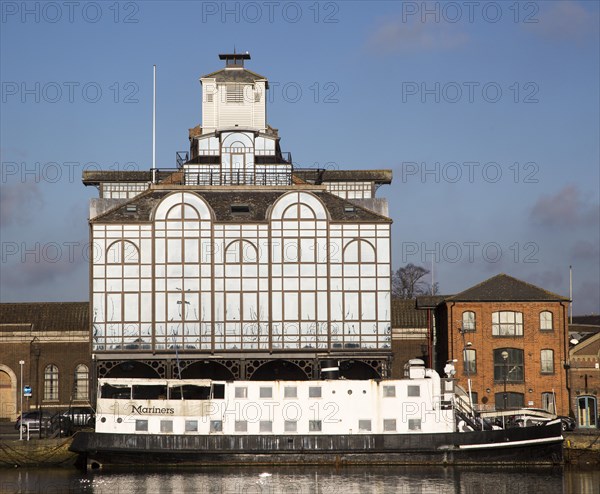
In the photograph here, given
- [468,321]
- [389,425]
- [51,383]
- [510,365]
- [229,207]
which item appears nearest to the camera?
[389,425]

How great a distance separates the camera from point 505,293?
78.1 meters

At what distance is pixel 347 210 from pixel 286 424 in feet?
53.3

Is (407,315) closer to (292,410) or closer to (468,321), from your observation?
(468,321)

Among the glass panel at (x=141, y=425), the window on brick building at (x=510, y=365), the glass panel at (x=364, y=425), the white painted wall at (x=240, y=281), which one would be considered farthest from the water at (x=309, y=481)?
the window on brick building at (x=510, y=365)

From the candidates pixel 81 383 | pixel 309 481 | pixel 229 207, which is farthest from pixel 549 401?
pixel 81 383

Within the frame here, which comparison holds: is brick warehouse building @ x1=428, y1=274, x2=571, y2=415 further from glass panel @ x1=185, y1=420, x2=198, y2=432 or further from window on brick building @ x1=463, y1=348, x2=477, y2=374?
glass panel @ x1=185, y1=420, x2=198, y2=432

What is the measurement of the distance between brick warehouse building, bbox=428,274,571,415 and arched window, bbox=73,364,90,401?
2359 centimetres

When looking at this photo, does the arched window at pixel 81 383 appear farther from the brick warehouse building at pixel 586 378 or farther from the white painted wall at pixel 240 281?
the brick warehouse building at pixel 586 378

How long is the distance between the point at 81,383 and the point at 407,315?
22.1 m

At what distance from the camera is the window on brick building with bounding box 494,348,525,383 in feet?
251

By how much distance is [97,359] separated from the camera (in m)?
70.4

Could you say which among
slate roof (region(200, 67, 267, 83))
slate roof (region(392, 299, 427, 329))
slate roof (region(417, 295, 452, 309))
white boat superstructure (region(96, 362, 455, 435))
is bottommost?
white boat superstructure (region(96, 362, 455, 435))

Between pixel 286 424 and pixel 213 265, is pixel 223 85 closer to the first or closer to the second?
pixel 213 265

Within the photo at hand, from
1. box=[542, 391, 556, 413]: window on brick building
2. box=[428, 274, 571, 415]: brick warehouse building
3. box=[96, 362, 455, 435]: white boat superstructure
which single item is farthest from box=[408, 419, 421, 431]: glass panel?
box=[542, 391, 556, 413]: window on brick building
